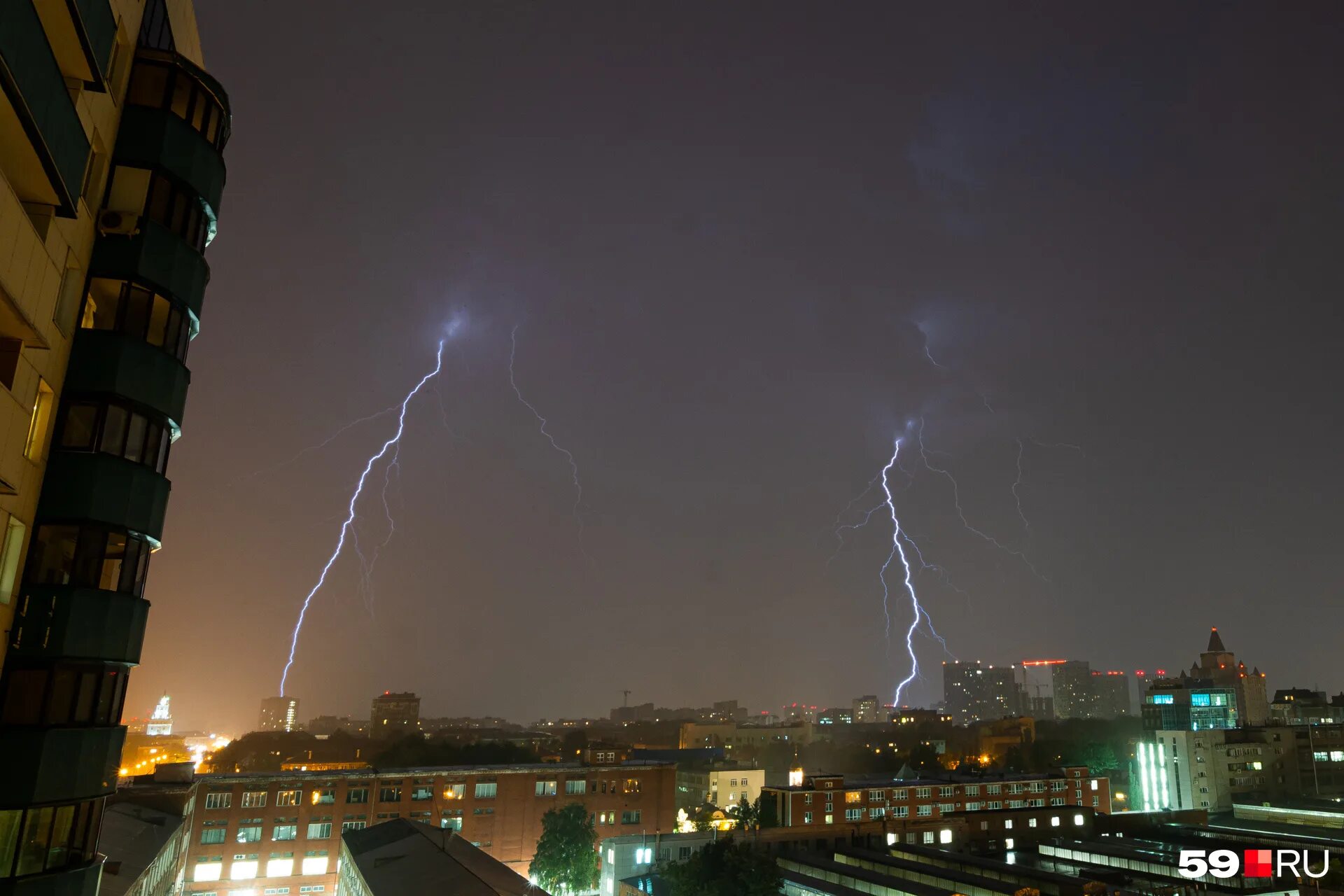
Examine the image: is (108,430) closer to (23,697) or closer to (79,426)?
(79,426)

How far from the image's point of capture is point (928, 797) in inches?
1873

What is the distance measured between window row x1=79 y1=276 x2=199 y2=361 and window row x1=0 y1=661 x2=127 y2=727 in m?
3.92

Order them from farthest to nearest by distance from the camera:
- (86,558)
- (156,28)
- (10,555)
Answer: (156,28)
(86,558)
(10,555)

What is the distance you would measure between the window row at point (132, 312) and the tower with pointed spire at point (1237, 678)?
113 metres

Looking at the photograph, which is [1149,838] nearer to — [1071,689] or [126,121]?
[126,121]

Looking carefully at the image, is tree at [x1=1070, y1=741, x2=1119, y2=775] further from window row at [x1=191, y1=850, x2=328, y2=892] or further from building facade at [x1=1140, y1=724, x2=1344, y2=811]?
window row at [x1=191, y1=850, x2=328, y2=892]

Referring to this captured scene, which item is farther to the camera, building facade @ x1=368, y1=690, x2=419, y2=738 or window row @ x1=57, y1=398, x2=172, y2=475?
building facade @ x1=368, y1=690, x2=419, y2=738

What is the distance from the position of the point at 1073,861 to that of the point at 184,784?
3792 centimetres

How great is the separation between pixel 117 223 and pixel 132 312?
3.53 feet

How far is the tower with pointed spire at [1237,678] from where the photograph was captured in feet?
326

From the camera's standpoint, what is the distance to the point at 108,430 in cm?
982

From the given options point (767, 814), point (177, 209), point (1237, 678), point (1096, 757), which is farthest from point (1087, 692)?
point (177, 209)

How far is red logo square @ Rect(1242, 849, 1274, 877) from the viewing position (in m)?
30.8

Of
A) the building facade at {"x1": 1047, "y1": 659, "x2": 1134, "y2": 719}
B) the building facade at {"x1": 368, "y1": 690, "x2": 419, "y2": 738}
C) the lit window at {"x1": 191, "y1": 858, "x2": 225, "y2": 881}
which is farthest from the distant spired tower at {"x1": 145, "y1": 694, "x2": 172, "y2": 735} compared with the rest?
the building facade at {"x1": 1047, "y1": 659, "x2": 1134, "y2": 719}
